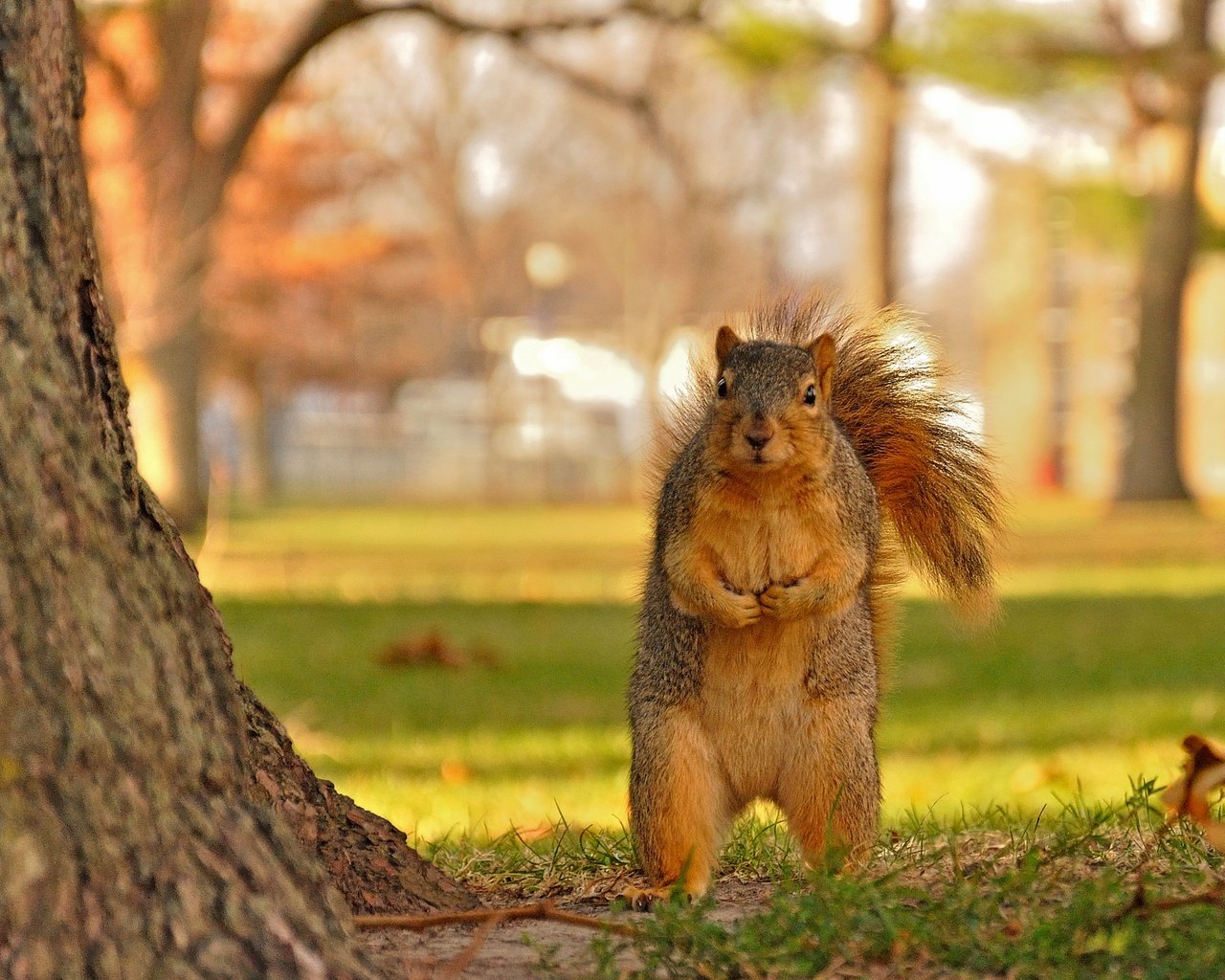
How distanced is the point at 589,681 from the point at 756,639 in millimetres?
4651

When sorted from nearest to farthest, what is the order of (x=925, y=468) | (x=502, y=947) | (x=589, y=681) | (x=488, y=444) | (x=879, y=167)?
1. (x=502, y=947)
2. (x=925, y=468)
3. (x=589, y=681)
4. (x=879, y=167)
5. (x=488, y=444)

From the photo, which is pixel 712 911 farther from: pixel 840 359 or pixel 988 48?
pixel 988 48

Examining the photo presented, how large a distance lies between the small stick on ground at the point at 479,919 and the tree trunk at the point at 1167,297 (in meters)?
17.8

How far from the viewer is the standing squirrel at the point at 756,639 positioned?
100 inches

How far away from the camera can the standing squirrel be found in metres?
2.54

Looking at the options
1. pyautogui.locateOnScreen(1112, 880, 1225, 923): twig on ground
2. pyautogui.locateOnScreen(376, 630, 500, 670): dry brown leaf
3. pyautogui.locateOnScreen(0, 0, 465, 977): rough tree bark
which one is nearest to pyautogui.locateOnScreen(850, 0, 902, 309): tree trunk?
pyautogui.locateOnScreen(376, 630, 500, 670): dry brown leaf

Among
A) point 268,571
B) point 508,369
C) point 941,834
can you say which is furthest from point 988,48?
point 508,369

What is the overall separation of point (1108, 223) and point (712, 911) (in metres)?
21.4

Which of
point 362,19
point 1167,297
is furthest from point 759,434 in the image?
point 1167,297

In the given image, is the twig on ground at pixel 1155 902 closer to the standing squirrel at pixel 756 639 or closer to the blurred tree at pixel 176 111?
the standing squirrel at pixel 756 639

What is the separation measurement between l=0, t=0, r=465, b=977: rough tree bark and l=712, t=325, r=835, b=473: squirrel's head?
2.74ft

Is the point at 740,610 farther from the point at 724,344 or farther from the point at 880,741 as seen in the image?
the point at 880,741

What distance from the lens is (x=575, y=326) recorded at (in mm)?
42906

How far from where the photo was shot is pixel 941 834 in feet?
9.96
